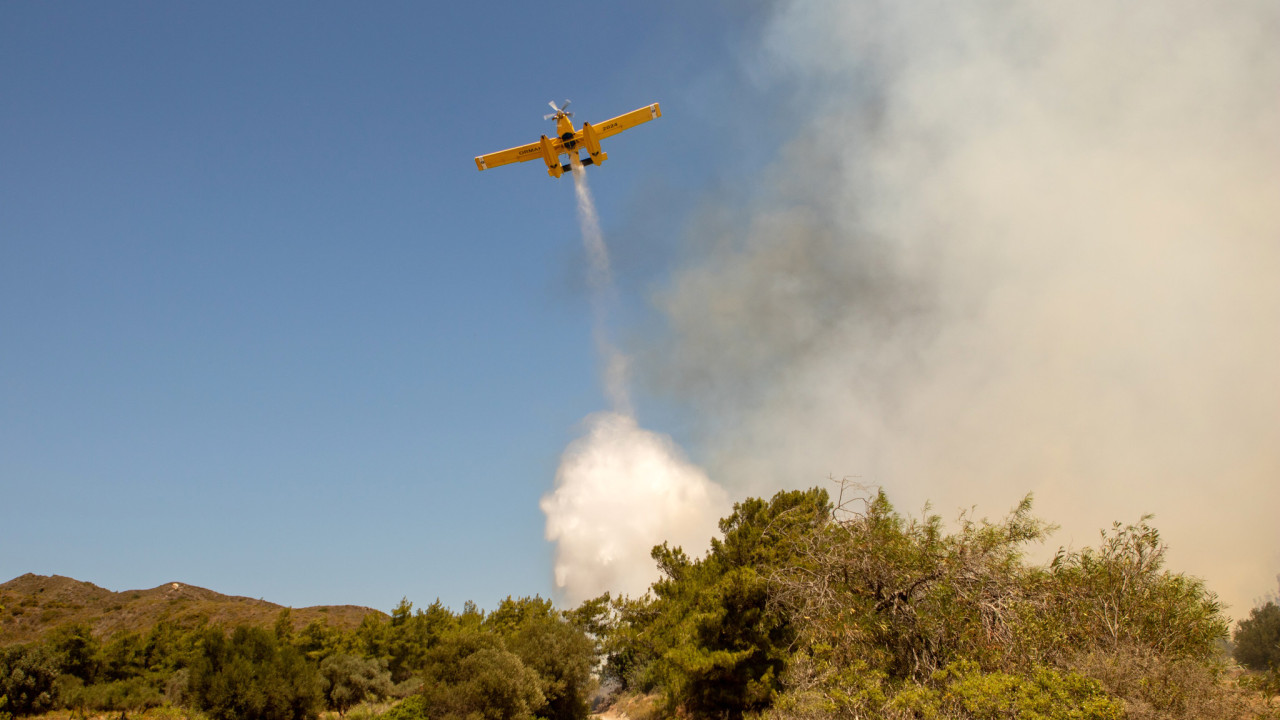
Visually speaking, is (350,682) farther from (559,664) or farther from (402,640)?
(559,664)

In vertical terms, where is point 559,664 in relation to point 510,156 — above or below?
below

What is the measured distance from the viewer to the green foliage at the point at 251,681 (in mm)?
28875

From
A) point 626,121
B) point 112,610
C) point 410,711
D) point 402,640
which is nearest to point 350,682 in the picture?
point 402,640

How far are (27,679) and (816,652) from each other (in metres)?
A: 33.7

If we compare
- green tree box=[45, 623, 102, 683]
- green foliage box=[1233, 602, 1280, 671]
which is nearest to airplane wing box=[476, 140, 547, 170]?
green tree box=[45, 623, 102, 683]

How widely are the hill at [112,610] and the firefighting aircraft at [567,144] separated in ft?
174

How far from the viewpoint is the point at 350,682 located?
42.4 meters

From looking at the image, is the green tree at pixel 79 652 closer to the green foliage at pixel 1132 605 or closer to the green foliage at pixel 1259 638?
the green foliage at pixel 1132 605

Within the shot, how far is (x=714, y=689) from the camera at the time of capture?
27.4m

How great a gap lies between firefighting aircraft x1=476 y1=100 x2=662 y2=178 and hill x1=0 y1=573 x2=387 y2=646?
53.1 meters

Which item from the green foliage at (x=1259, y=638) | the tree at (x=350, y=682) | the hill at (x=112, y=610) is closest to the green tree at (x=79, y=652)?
the tree at (x=350, y=682)

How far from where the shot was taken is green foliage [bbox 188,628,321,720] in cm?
2888

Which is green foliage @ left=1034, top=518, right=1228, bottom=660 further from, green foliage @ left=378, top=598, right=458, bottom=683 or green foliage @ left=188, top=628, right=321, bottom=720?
green foliage @ left=378, top=598, right=458, bottom=683

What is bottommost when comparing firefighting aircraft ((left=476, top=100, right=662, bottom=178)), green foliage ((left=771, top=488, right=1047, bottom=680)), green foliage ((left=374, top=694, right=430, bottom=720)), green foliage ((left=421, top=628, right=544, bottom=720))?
green foliage ((left=374, top=694, right=430, bottom=720))
